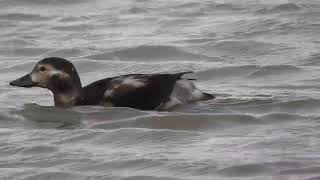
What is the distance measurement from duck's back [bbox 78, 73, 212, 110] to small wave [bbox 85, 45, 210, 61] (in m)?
2.76

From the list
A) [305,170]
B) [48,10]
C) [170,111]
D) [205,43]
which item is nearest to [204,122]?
[170,111]

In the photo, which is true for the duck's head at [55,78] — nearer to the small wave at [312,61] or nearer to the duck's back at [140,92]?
the duck's back at [140,92]

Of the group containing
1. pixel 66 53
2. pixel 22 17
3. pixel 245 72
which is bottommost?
pixel 245 72

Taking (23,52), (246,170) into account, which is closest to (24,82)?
(23,52)

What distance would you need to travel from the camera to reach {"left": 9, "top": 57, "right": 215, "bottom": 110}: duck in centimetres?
949

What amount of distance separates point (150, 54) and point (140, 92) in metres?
3.19

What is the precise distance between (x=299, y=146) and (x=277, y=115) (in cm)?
136

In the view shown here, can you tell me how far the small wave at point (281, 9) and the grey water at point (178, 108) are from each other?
0.02 metres

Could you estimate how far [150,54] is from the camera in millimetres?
12641

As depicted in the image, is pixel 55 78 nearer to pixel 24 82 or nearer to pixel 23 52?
pixel 24 82

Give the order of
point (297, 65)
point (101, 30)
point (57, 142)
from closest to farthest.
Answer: point (57, 142) → point (297, 65) → point (101, 30)

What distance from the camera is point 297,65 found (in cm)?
1156

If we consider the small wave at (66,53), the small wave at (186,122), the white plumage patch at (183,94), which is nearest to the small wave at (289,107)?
the small wave at (186,122)

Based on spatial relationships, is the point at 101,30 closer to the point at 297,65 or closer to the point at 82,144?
the point at 297,65
